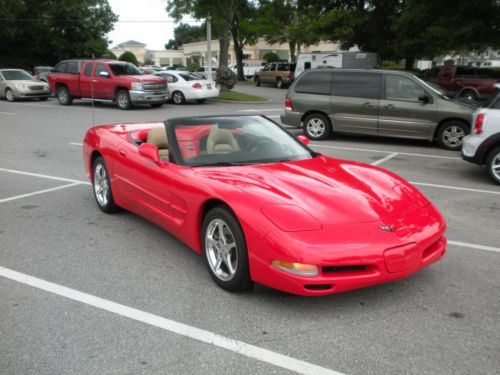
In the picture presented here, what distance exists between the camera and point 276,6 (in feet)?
151

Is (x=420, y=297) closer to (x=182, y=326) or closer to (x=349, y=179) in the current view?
(x=349, y=179)

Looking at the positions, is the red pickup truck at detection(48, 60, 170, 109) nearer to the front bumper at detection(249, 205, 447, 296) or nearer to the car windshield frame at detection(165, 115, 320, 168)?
the car windshield frame at detection(165, 115, 320, 168)

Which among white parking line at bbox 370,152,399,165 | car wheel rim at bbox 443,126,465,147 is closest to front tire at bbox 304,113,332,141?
white parking line at bbox 370,152,399,165

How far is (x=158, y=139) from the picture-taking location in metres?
5.45

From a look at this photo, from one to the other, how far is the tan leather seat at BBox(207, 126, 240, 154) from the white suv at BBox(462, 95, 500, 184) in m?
4.61

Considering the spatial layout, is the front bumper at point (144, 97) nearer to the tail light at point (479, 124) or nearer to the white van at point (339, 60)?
the white van at point (339, 60)

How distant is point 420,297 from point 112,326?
2.21 m

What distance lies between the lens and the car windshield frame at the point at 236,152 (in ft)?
14.7

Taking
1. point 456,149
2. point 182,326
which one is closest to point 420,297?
point 182,326

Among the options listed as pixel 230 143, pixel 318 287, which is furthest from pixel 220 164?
pixel 318 287

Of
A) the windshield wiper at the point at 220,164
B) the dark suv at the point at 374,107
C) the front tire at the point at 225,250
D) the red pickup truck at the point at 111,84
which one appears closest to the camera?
the front tire at the point at 225,250

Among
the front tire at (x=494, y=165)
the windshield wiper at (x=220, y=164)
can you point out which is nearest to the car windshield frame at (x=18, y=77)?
the front tire at (x=494, y=165)

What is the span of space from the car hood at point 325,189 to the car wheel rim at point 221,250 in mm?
346

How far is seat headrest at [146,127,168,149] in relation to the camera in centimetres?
542
